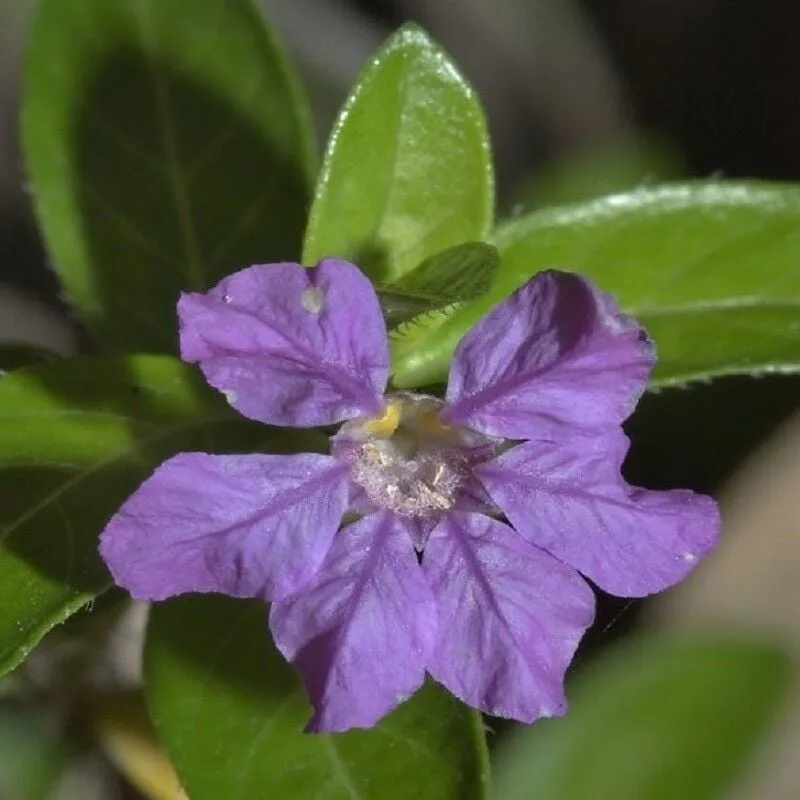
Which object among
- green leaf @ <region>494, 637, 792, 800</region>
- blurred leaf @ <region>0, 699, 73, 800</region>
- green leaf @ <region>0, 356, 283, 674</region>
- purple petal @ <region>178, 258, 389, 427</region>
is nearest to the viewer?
purple petal @ <region>178, 258, 389, 427</region>

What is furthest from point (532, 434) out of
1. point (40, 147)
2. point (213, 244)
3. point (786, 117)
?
point (786, 117)

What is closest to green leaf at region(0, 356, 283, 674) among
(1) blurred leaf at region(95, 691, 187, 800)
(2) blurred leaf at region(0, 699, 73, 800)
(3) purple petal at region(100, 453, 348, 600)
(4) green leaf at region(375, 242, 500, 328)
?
(3) purple petal at region(100, 453, 348, 600)

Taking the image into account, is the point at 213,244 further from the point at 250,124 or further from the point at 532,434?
the point at 532,434

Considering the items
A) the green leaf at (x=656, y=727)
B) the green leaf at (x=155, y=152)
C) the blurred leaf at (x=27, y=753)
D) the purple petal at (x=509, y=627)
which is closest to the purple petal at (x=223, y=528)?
the purple petal at (x=509, y=627)

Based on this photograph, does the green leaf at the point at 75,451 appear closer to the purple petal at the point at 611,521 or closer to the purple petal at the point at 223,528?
the purple petal at the point at 223,528

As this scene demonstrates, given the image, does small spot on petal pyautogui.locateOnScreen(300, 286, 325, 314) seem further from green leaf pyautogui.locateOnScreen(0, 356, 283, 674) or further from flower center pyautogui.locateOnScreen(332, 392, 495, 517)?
green leaf pyautogui.locateOnScreen(0, 356, 283, 674)

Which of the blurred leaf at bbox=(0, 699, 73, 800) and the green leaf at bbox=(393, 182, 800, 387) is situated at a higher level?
the green leaf at bbox=(393, 182, 800, 387)

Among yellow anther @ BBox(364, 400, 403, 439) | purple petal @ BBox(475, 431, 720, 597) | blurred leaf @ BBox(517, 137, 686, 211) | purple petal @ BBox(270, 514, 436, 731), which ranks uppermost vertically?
purple petal @ BBox(475, 431, 720, 597)
